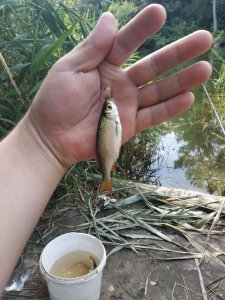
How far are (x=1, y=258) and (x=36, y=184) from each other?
16.0 inches

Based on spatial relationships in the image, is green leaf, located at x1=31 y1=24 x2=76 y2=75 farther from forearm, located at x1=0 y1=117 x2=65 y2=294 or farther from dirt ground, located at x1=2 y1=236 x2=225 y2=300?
dirt ground, located at x1=2 y1=236 x2=225 y2=300

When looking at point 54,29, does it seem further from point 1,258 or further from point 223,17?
point 223,17

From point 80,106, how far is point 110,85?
0.83 feet

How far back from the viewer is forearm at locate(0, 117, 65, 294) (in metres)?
1.63

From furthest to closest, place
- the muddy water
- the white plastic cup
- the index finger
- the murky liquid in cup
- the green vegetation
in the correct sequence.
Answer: the muddy water → the green vegetation → the murky liquid in cup → the white plastic cup → the index finger

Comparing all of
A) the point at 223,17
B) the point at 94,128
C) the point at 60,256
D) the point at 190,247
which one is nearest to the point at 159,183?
the point at 190,247

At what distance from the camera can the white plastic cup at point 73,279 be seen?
2203 mm

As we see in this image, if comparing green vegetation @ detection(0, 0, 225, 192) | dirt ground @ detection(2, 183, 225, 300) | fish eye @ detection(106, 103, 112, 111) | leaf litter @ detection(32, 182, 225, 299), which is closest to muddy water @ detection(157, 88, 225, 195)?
green vegetation @ detection(0, 0, 225, 192)

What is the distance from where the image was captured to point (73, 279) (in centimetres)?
219

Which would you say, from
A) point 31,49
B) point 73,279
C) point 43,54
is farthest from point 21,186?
point 31,49

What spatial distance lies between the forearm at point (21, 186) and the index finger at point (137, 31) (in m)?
0.65

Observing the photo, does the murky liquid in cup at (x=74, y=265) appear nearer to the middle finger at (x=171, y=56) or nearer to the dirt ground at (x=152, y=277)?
the dirt ground at (x=152, y=277)

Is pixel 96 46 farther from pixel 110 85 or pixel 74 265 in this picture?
pixel 74 265

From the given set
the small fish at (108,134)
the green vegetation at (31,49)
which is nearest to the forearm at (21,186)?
the small fish at (108,134)
